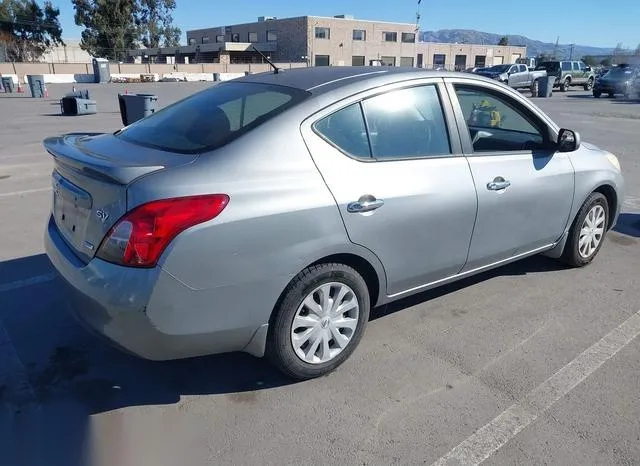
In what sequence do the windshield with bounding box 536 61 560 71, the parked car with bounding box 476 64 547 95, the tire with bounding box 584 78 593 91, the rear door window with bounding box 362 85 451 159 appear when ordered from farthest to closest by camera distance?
the tire with bounding box 584 78 593 91 < the windshield with bounding box 536 61 560 71 < the parked car with bounding box 476 64 547 95 < the rear door window with bounding box 362 85 451 159

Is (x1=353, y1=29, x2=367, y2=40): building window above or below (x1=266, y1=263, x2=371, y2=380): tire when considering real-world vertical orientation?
above

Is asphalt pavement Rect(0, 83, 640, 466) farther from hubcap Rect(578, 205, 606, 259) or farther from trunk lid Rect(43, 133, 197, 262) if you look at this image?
trunk lid Rect(43, 133, 197, 262)

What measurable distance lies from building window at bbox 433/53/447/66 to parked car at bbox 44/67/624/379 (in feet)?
291

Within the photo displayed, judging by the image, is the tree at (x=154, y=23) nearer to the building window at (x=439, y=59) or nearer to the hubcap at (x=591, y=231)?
the building window at (x=439, y=59)

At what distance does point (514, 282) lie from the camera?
4.40 metres

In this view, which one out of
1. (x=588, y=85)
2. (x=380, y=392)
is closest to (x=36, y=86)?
(x=380, y=392)

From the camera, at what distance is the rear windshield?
2879 mm

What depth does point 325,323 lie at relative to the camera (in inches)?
117

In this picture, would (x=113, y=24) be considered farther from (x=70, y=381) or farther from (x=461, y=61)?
(x=70, y=381)

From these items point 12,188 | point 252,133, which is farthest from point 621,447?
point 12,188

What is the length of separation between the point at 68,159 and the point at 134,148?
353mm

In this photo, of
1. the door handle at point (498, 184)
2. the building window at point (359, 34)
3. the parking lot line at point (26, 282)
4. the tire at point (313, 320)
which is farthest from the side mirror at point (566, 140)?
the building window at point (359, 34)

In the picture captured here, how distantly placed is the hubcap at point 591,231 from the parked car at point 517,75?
1147 inches

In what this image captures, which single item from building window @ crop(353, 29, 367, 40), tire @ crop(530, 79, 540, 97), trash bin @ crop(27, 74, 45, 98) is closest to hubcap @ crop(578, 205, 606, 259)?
trash bin @ crop(27, 74, 45, 98)
